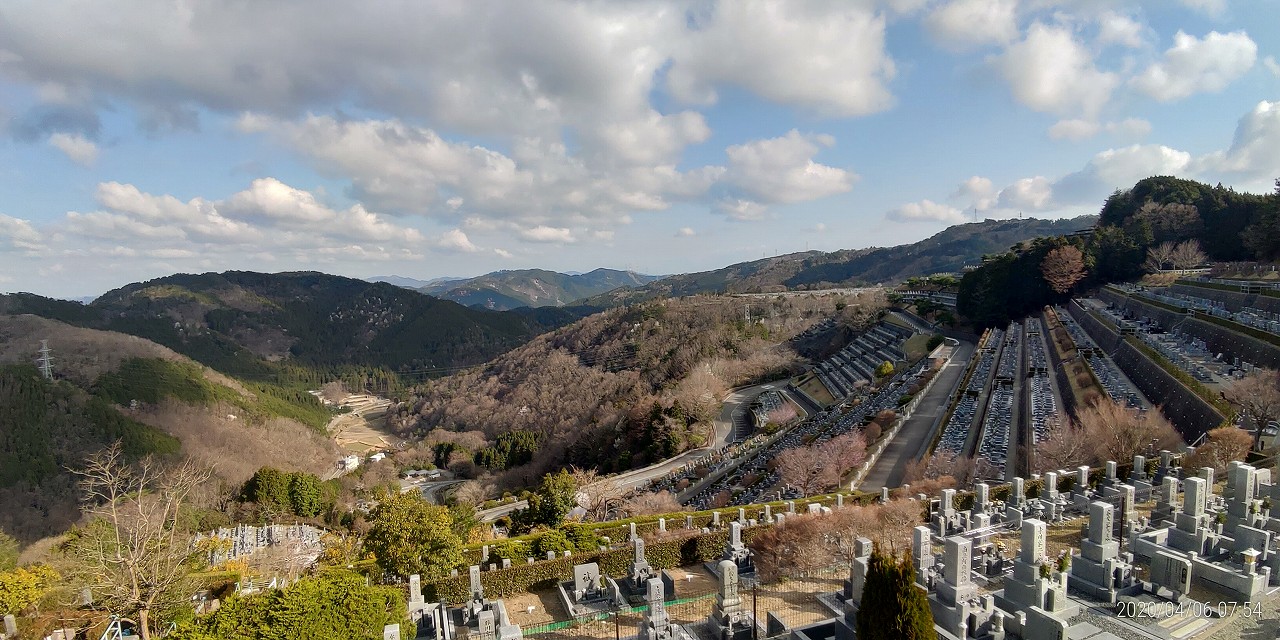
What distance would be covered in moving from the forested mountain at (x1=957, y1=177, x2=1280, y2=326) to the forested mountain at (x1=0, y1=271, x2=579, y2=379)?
361ft

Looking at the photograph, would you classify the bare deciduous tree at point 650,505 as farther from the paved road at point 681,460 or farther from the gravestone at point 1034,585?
the gravestone at point 1034,585

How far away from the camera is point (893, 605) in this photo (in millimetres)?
6688

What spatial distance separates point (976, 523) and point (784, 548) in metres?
4.74

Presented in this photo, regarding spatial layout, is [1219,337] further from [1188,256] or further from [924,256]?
[924,256]

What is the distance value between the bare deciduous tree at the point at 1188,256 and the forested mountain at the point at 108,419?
187 ft

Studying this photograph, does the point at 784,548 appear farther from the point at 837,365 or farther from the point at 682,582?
the point at 837,365

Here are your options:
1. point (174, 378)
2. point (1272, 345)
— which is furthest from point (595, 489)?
point (174, 378)

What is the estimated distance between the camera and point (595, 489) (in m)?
26.3

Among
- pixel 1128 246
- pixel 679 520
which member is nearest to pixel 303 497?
pixel 679 520

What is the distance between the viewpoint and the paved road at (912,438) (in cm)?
2078

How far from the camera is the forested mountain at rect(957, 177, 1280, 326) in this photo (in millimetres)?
36312

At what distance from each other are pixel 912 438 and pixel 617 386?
37.4m

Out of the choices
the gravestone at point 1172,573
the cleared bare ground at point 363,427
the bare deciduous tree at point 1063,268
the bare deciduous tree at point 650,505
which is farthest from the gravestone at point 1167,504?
the cleared bare ground at point 363,427

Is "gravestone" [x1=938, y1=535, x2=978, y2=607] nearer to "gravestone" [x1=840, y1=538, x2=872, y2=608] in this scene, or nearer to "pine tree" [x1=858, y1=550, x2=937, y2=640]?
"gravestone" [x1=840, y1=538, x2=872, y2=608]
